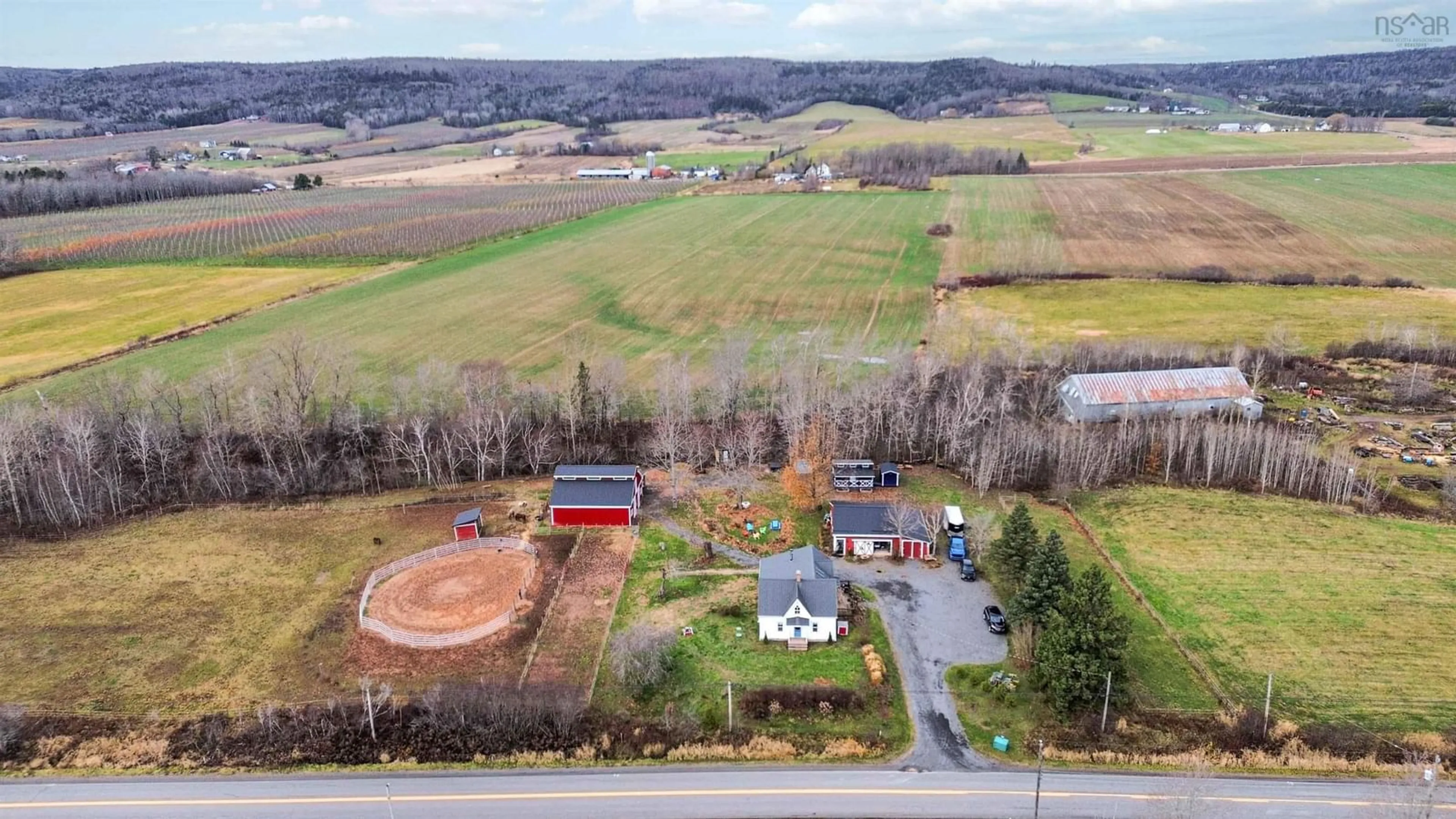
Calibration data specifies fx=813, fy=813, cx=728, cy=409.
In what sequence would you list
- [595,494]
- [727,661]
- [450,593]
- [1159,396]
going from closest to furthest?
[727,661]
[450,593]
[595,494]
[1159,396]

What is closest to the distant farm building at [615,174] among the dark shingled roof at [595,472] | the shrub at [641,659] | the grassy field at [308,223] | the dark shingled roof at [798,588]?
the grassy field at [308,223]

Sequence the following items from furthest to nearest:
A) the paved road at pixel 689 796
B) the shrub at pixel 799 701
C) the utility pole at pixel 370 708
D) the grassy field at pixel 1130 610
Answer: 1. the grassy field at pixel 1130 610
2. the shrub at pixel 799 701
3. the utility pole at pixel 370 708
4. the paved road at pixel 689 796

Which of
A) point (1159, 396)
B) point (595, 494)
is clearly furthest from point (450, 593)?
point (1159, 396)

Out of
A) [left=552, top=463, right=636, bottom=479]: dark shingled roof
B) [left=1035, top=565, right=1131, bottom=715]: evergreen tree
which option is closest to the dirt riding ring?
[left=552, top=463, right=636, bottom=479]: dark shingled roof

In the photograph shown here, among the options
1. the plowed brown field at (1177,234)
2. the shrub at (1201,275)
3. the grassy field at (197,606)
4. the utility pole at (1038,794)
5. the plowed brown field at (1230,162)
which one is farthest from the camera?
the plowed brown field at (1230,162)

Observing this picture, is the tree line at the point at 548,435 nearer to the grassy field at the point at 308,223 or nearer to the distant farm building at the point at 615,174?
the grassy field at the point at 308,223

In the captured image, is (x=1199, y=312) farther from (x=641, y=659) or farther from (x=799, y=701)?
(x=641, y=659)
